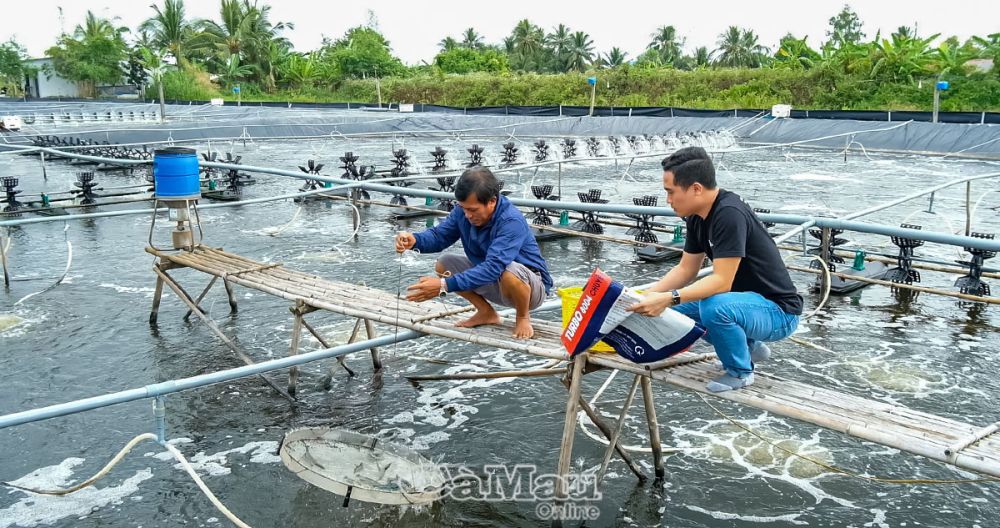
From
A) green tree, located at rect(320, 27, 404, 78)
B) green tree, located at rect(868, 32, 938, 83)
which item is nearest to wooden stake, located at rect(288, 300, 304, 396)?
green tree, located at rect(868, 32, 938, 83)

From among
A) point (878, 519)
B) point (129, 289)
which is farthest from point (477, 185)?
point (129, 289)

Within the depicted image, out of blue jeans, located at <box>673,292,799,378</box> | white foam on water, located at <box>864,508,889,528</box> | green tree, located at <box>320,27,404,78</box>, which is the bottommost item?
white foam on water, located at <box>864,508,889,528</box>

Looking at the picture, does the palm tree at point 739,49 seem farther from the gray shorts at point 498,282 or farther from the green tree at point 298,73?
the gray shorts at point 498,282

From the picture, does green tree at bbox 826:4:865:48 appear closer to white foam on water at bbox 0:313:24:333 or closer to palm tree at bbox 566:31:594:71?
palm tree at bbox 566:31:594:71

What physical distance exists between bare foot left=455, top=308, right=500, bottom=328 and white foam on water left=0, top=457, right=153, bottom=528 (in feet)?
7.53

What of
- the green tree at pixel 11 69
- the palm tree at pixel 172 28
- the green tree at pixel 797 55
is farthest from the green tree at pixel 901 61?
the green tree at pixel 11 69

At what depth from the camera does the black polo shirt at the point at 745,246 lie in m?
3.85

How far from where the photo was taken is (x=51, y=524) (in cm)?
482

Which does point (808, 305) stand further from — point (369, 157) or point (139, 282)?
point (369, 157)

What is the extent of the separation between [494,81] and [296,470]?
172ft

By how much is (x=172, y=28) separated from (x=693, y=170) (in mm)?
68371

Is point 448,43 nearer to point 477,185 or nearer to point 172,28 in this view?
point 172,28

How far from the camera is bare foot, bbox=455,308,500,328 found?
4996 mm

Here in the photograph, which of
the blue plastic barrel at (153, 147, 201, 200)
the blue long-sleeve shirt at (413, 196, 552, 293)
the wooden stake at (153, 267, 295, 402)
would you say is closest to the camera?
the blue long-sleeve shirt at (413, 196, 552, 293)
